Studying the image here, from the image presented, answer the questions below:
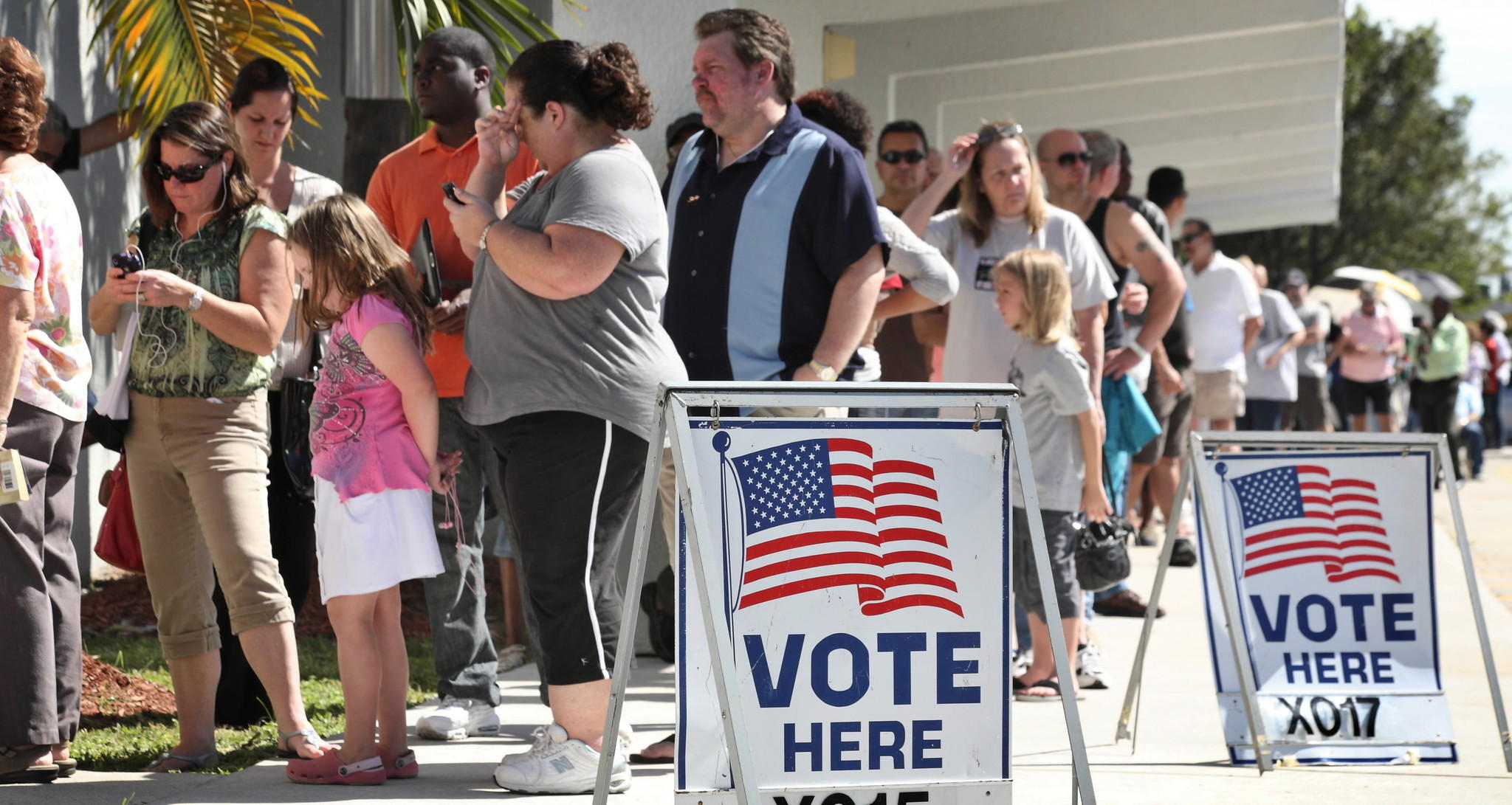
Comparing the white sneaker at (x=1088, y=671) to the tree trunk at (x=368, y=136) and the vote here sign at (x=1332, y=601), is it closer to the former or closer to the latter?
the vote here sign at (x=1332, y=601)

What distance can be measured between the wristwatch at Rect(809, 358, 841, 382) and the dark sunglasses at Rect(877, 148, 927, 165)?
2.68m

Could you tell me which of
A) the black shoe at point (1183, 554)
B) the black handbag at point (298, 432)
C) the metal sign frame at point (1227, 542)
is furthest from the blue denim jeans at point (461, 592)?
the black shoe at point (1183, 554)

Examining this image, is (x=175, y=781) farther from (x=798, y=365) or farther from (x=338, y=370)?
(x=798, y=365)

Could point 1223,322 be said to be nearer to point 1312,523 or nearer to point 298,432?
point 1312,523

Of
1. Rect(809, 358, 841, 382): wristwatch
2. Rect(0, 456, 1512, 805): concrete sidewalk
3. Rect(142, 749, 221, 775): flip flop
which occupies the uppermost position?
Rect(809, 358, 841, 382): wristwatch

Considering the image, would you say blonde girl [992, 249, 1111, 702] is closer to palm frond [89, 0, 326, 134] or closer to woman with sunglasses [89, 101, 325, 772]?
woman with sunglasses [89, 101, 325, 772]

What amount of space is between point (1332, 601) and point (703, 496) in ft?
7.85

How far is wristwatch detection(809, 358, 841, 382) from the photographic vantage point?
473cm

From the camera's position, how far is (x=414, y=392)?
4.36 metres

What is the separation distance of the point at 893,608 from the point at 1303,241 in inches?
1809

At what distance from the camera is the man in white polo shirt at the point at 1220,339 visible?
1156 centimetres

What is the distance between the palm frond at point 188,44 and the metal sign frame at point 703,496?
14.0 feet

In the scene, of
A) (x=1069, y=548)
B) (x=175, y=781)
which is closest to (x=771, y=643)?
(x=175, y=781)

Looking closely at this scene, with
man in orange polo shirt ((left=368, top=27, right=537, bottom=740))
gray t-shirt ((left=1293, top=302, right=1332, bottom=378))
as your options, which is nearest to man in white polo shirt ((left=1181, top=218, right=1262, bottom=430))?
gray t-shirt ((left=1293, top=302, right=1332, bottom=378))
